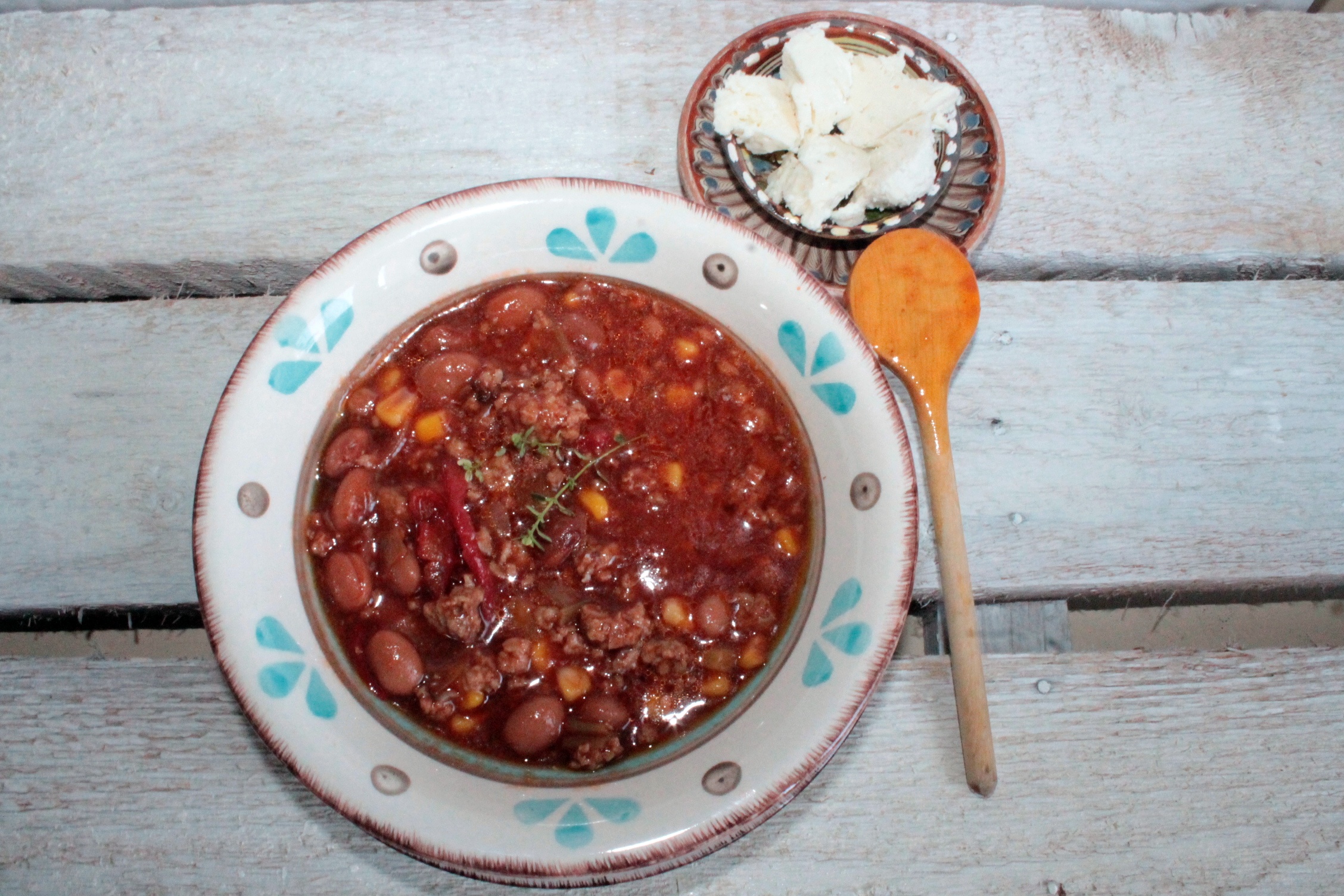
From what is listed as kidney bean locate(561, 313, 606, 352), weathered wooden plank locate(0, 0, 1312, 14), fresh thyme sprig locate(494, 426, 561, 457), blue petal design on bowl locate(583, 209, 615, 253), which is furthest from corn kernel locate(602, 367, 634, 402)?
weathered wooden plank locate(0, 0, 1312, 14)

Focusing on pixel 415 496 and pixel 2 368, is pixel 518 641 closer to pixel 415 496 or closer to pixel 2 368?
pixel 415 496

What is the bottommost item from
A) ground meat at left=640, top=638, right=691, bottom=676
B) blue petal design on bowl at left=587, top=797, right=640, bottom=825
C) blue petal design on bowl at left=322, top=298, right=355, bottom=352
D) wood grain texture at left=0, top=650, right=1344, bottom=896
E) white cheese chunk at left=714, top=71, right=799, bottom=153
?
wood grain texture at left=0, top=650, right=1344, bottom=896

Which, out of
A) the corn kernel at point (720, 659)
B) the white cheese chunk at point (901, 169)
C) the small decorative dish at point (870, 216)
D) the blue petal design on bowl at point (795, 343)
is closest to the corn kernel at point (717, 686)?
the corn kernel at point (720, 659)

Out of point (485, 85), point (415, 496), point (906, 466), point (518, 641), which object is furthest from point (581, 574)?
point (485, 85)

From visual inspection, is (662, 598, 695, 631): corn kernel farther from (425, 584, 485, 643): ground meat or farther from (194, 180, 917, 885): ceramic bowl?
(425, 584, 485, 643): ground meat

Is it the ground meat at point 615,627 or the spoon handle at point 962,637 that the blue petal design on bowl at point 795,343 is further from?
the ground meat at point 615,627
